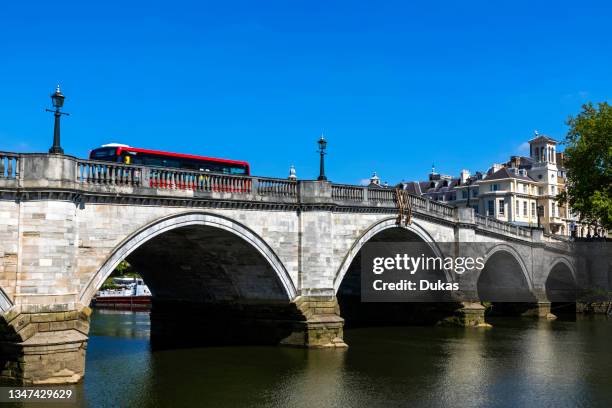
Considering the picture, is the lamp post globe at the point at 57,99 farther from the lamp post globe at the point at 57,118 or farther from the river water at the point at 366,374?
the river water at the point at 366,374

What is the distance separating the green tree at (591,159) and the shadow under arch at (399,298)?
10.4 metres

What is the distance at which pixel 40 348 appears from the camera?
1745cm

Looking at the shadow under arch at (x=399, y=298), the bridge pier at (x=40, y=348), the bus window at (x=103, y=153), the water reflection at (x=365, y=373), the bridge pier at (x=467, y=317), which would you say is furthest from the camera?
the bridge pier at (x=467, y=317)

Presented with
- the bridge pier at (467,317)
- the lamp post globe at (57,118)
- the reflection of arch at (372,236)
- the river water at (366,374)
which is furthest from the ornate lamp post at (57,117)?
the bridge pier at (467,317)

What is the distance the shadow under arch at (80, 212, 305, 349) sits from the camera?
24641mm

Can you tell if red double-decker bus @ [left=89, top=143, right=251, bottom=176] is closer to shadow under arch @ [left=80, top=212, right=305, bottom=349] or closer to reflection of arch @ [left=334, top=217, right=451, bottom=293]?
shadow under arch @ [left=80, top=212, right=305, bottom=349]

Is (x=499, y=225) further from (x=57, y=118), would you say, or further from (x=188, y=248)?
(x=57, y=118)

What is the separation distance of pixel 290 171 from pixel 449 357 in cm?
2179

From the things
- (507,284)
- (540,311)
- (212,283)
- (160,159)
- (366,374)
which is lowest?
(366,374)

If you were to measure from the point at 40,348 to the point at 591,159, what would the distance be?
113 ft

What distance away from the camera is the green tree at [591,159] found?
38438mm

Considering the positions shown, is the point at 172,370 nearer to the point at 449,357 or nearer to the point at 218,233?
the point at 218,233

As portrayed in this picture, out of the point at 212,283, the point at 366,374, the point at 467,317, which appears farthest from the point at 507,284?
the point at 366,374

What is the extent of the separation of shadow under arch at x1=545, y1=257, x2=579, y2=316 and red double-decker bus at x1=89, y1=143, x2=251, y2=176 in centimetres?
2984
